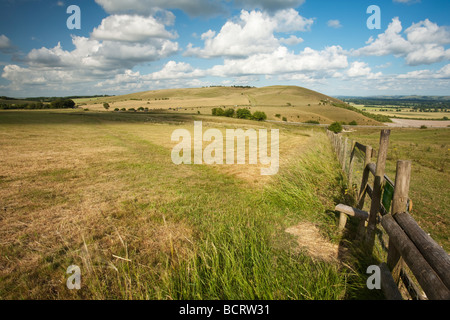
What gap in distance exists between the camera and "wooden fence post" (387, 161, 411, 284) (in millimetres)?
3096

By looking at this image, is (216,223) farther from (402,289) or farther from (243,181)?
(243,181)

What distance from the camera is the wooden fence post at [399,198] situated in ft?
10.2

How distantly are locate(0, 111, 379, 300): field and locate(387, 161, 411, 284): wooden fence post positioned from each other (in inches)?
18.6

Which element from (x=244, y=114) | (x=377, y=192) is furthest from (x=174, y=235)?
(x=244, y=114)

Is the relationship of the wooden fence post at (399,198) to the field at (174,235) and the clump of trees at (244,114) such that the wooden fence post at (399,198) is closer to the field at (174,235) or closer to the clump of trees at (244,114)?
the field at (174,235)

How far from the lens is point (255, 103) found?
11950 centimetres

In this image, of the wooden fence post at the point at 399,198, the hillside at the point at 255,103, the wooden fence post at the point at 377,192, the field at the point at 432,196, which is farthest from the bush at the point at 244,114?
the wooden fence post at the point at 399,198

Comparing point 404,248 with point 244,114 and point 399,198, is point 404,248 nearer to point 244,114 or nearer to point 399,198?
point 399,198

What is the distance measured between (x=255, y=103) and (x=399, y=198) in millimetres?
121048

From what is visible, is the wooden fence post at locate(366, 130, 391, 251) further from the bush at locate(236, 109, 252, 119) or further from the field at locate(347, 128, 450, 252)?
the bush at locate(236, 109, 252, 119)

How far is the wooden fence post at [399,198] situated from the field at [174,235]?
18.6 inches

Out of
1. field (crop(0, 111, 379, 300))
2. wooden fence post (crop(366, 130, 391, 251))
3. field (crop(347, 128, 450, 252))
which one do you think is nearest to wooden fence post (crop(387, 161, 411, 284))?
field (crop(0, 111, 379, 300))

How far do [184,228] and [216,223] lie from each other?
0.88 m

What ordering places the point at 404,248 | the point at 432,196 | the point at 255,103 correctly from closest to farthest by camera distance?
the point at 404,248 → the point at 432,196 → the point at 255,103
